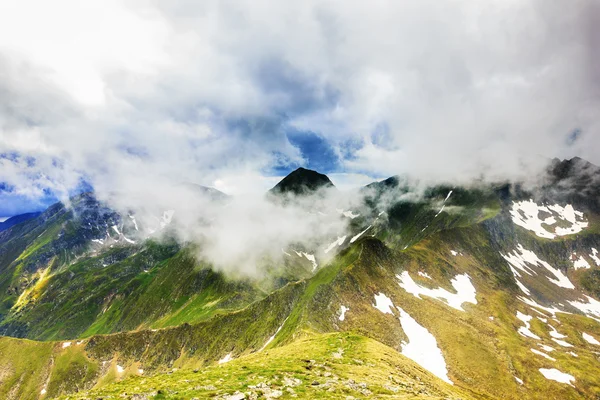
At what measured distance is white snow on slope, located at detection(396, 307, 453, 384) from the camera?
7969cm

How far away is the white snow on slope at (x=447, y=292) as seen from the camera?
11937 centimetres

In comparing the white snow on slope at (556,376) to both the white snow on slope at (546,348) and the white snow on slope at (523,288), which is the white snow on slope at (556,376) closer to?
the white snow on slope at (546,348)

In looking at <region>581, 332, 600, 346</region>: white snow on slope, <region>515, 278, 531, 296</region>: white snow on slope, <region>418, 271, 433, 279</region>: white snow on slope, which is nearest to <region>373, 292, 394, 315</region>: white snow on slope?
<region>418, 271, 433, 279</region>: white snow on slope

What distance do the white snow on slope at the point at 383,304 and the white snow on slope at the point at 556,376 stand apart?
Answer: 1665 inches

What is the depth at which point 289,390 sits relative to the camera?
23531mm

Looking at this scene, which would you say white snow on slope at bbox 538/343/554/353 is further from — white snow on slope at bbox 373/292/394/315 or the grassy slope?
the grassy slope

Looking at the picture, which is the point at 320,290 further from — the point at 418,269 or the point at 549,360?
the point at 549,360

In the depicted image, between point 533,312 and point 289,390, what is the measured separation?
159 meters

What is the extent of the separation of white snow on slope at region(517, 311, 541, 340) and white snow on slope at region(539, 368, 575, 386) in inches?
999

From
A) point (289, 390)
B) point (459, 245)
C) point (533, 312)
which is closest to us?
point (289, 390)

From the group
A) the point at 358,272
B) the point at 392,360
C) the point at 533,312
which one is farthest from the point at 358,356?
the point at 533,312

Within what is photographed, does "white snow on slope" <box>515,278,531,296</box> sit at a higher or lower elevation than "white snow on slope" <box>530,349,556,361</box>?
higher

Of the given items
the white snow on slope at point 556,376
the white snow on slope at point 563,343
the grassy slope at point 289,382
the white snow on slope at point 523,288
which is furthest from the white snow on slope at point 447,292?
the grassy slope at point 289,382

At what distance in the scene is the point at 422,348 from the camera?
87250 millimetres
